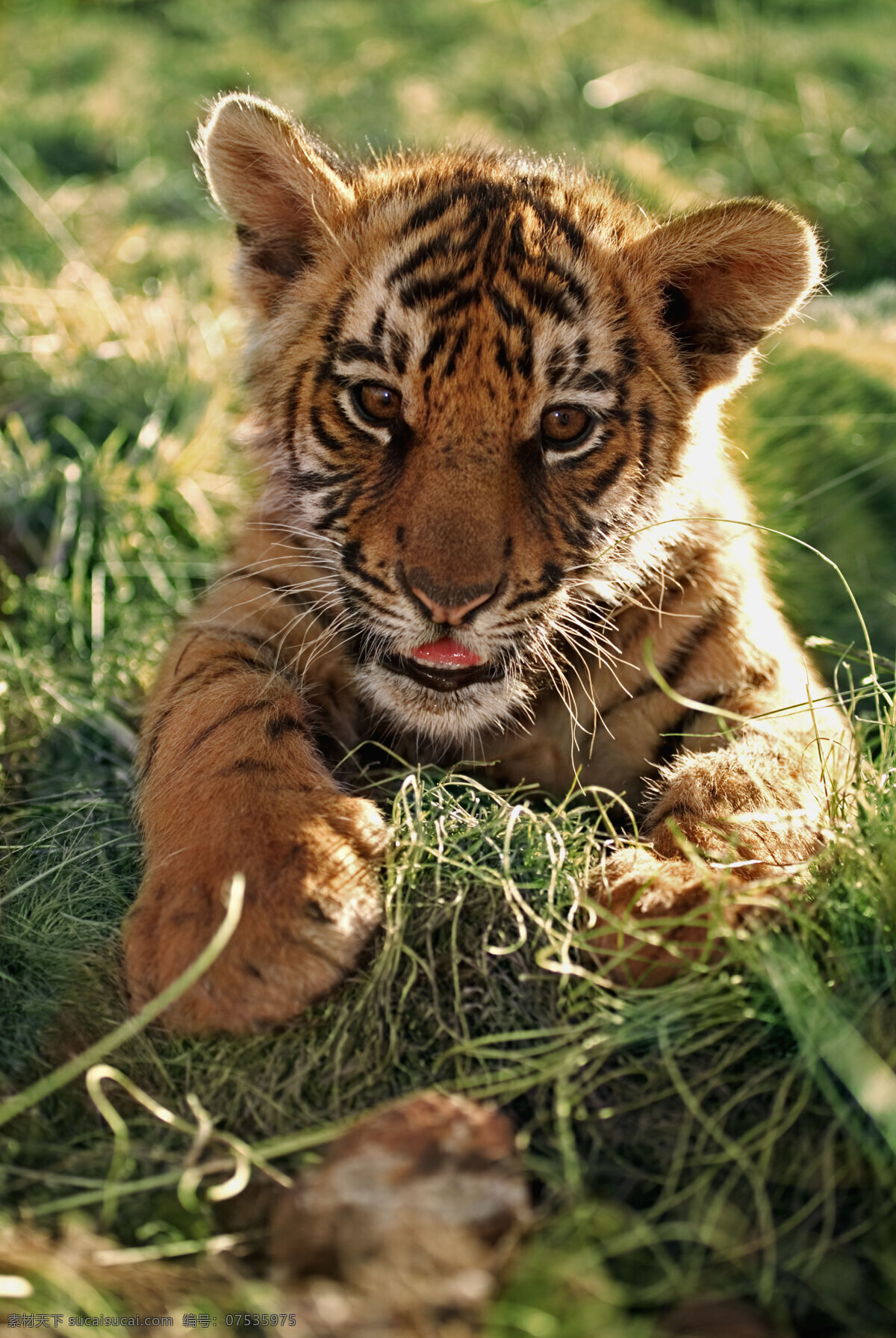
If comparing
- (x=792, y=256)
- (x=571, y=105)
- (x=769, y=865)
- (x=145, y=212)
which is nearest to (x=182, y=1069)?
(x=769, y=865)

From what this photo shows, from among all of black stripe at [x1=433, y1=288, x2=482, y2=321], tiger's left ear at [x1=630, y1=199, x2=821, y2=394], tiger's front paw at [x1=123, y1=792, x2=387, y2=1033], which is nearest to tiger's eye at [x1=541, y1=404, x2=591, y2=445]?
black stripe at [x1=433, y1=288, x2=482, y2=321]

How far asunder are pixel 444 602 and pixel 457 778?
1.28 feet

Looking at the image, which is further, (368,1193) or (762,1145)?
→ (762,1145)

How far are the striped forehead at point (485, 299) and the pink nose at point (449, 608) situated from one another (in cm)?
46

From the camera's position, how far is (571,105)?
6262 millimetres

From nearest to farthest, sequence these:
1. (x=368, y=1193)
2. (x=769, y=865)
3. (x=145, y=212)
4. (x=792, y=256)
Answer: (x=368, y=1193)
(x=769, y=865)
(x=792, y=256)
(x=145, y=212)

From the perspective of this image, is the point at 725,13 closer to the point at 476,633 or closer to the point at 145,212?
the point at 145,212

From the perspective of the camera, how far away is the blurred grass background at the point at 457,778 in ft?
4.97

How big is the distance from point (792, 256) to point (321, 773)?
141 cm

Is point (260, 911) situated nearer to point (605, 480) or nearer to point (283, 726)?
point (283, 726)

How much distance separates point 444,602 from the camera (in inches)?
80.7

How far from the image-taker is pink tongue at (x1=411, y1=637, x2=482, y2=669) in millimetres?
2209

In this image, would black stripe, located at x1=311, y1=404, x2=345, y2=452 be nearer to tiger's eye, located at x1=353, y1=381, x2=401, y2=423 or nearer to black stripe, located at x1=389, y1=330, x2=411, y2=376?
tiger's eye, located at x1=353, y1=381, x2=401, y2=423

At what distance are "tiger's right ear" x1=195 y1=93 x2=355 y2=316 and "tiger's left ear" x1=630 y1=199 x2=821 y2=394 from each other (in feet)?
2.33
